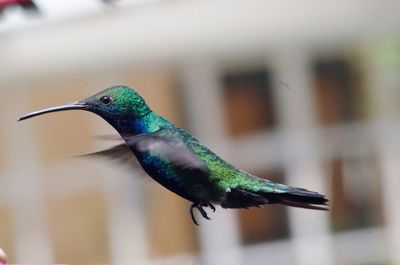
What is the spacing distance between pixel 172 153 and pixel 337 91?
5.30 m

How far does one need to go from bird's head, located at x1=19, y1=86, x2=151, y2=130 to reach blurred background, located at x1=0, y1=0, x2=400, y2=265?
4567 mm

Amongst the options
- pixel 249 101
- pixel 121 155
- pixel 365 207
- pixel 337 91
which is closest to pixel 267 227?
pixel 365 207

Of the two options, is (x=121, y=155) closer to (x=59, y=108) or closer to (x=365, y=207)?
(x=59, y=108)

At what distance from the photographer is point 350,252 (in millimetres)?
6066

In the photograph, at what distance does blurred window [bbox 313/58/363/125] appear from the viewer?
5965 mm

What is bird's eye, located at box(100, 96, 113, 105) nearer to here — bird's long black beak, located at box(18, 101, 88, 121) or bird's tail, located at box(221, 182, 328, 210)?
bird's long black beak, located at box(18, 101, 88, 121)

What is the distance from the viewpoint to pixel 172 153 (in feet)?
3.13

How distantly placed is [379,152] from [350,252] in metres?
0.50

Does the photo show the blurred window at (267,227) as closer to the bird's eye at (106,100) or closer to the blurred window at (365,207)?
the blurred window at (365,207)

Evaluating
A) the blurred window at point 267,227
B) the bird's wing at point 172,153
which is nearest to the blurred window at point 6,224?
the blurred window at point 267,227

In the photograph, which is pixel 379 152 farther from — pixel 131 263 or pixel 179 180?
pixel 179 180

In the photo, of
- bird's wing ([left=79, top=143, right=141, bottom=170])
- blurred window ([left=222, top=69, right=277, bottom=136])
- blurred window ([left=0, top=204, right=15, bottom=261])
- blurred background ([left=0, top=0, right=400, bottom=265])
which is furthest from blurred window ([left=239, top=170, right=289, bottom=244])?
bird's wing ([left=79, top=143, right=141, bottom=170])

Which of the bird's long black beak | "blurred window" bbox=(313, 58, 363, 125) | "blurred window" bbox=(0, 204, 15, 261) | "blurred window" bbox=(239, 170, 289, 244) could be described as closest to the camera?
the bird's long black beak

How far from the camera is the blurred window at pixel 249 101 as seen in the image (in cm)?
604
